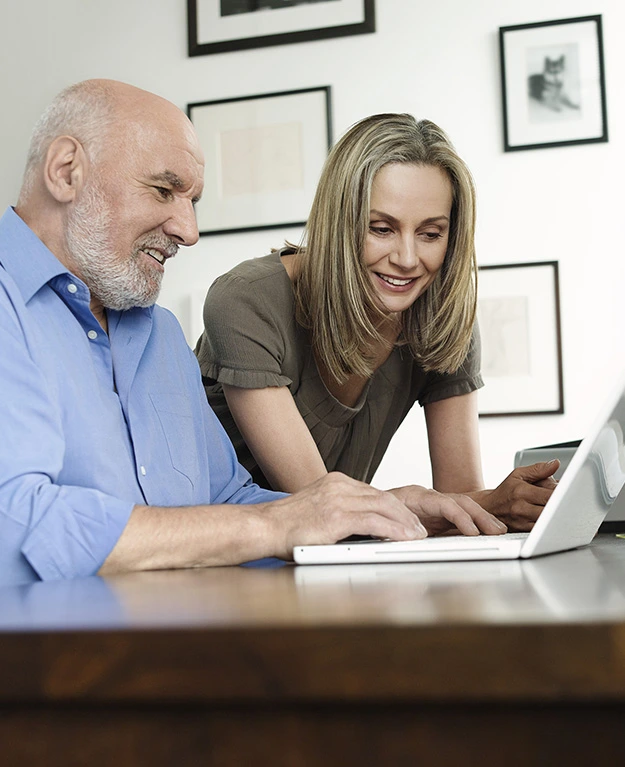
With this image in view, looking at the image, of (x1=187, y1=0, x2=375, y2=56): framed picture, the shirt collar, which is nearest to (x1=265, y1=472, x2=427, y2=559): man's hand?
the shirt collar

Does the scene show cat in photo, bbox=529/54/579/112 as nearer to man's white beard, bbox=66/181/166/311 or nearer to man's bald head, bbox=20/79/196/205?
man's bald head, bbox=20/79/196/205

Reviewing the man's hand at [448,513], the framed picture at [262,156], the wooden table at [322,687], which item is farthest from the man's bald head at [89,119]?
the framed picture at [262,156]

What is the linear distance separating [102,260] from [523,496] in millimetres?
752

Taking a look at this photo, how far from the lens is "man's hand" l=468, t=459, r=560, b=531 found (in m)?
1.44

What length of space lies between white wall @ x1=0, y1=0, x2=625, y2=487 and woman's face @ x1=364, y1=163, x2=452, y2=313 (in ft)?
4.45

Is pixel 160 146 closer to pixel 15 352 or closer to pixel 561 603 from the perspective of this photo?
pixel 15 352

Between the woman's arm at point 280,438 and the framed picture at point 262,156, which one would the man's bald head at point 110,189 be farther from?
the framed picture at point 262,156

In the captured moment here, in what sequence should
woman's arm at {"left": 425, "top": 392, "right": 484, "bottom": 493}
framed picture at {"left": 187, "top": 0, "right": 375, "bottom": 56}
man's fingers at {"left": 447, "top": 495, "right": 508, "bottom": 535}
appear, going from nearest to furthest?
man's fingers at {"left": 447, "top": 495, "right": 508, "bottom": 535}, woman's arm at {"left": 425, "top": 392, "right": 484, "bottom": 493}, framed picture at {"left": 187, "top": 0, "right": 375, "bottom": 56}

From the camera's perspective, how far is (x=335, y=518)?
1.01 meters

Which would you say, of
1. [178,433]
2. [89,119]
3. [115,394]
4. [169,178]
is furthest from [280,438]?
[89,119]

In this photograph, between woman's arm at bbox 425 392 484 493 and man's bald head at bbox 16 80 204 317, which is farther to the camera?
woman's arm at bbox 425 392 484 493

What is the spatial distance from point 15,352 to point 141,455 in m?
0.28

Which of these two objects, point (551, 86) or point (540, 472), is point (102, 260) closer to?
point (540, 472)

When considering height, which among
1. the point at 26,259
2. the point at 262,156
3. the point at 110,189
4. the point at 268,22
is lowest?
the point at 26,259
